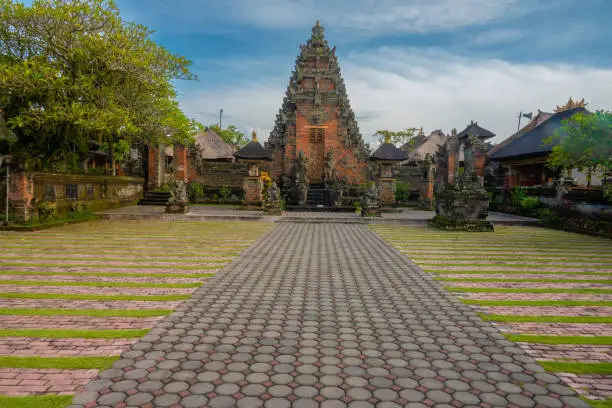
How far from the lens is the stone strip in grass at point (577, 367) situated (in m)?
3.91

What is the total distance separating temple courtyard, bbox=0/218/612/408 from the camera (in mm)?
3477

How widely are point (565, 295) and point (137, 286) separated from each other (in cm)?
686

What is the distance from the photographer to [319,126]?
3069 centimetres

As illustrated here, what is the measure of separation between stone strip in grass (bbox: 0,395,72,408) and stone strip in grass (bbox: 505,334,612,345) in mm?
4464

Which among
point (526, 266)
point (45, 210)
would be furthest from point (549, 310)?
point (45, 210)

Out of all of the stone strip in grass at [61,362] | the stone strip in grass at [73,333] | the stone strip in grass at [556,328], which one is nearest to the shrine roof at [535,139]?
the stone strip in grass at [556,328]

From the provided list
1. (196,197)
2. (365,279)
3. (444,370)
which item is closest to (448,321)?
(444,370)

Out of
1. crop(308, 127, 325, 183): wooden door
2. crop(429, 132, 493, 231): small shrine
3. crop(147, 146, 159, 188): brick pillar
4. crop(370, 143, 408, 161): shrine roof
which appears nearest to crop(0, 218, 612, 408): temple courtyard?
crop(429, 132, 493, 231): small shrine

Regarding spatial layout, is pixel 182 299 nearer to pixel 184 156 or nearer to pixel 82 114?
pixel 82 114

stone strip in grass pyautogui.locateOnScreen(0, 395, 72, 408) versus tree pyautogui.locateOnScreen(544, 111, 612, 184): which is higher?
tree pyautogui.locateOnScreen(544, 111, 612, 184)

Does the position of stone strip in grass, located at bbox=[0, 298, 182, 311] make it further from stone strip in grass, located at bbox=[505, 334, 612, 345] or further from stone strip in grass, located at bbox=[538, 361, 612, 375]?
stone strip in grass, located at bbox=[538, 361, 612, 375]

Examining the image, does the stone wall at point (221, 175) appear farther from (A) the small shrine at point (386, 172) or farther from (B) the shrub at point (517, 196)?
(B) the shrub at point (517, 196)

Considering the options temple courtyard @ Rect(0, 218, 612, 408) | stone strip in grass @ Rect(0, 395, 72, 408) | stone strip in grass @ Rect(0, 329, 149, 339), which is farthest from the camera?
stone strip in grass @ Rect(0, 329, 149, 339)

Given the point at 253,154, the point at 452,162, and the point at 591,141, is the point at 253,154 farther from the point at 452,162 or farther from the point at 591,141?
the point at 591,141
